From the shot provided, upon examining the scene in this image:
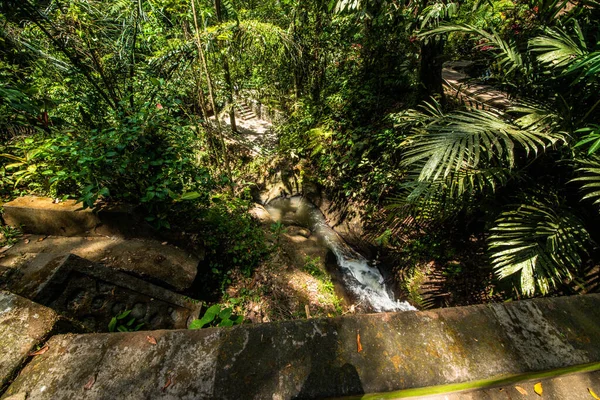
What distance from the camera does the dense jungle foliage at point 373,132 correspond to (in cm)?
204

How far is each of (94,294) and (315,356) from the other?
195 centimetres

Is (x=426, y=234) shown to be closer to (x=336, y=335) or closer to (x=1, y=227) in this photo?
(x=336, y=335)

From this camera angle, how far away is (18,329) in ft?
3.37

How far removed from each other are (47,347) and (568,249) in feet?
11.3

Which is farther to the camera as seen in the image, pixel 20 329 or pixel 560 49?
pixel 560 49

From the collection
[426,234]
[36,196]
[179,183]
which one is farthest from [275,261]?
[36,196]

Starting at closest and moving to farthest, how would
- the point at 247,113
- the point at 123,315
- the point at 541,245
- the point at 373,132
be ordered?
the point at 123,315 → the point at 541,245 → the point at 373,132 → the point at 247,113

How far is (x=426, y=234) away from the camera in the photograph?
3.50m

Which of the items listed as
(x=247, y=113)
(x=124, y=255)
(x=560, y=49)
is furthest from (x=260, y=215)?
(x=247, y=113)

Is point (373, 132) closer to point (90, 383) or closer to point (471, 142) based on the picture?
point (471, 142)

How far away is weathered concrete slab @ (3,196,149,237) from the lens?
250 centimetres

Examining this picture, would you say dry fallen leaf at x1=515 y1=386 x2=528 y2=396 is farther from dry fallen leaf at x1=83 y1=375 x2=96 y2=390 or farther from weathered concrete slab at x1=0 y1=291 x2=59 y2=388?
weathered concrete slab at x1=0 y1=291 x2=59 y2=388

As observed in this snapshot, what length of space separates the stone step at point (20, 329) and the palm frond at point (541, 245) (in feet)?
9.97

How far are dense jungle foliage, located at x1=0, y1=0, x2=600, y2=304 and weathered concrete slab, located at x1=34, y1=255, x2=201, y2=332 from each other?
674mm
